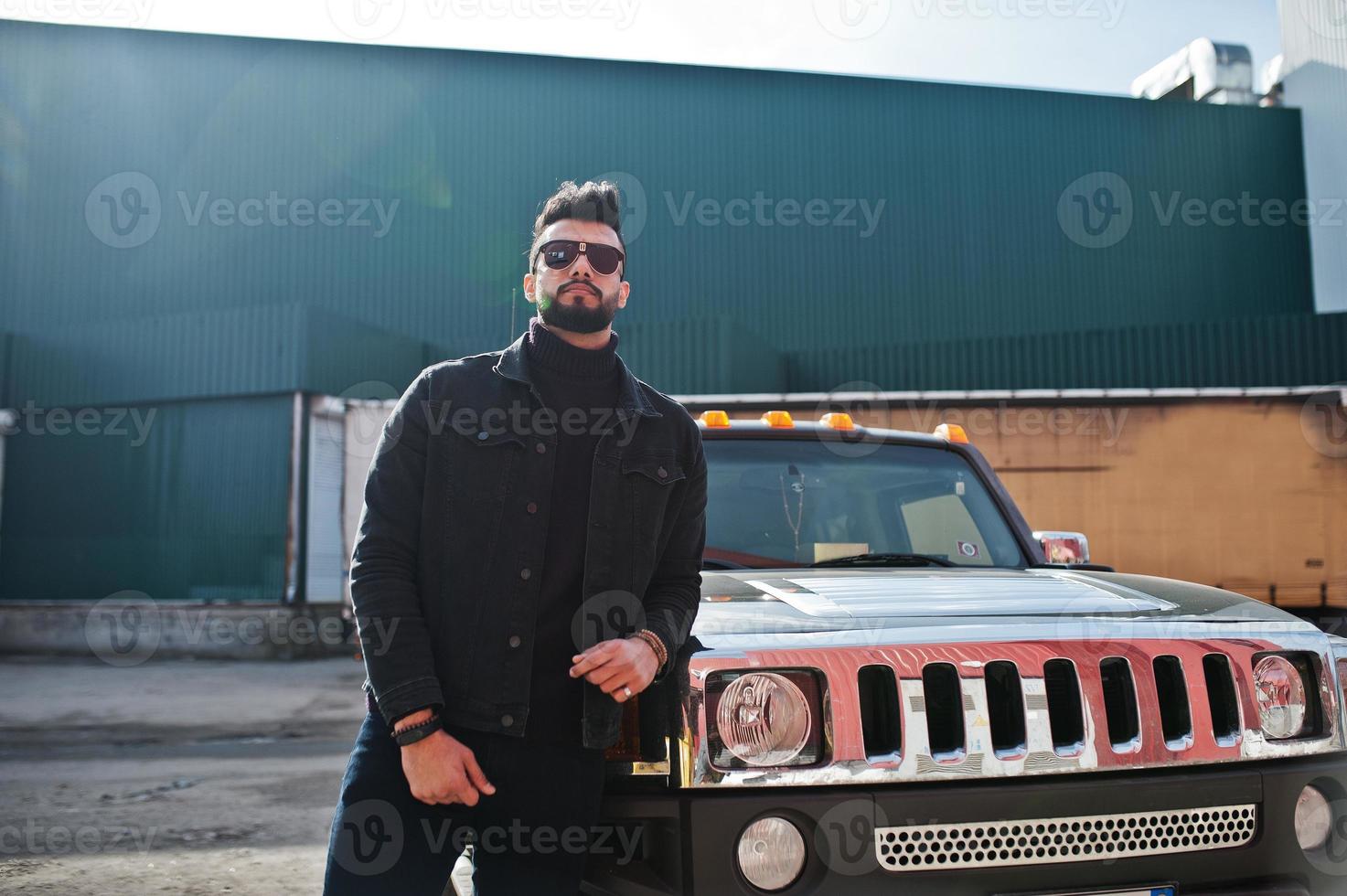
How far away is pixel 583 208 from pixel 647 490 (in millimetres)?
612

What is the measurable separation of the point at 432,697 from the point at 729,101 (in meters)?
19.7

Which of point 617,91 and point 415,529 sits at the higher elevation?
point 617,91

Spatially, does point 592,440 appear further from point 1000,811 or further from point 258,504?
point 258,504

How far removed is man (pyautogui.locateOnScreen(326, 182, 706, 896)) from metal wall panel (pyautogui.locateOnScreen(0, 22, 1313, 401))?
55.2 feet

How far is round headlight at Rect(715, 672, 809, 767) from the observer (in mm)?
1809

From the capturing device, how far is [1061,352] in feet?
48.3

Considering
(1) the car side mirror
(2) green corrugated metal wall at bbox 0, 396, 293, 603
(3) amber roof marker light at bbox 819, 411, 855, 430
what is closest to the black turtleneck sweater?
(3) amber roof marker light at bbox 819, 411, 855, 430

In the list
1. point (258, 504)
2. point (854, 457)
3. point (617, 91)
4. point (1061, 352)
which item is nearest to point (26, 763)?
point (854, 457)

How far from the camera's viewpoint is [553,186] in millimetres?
18797

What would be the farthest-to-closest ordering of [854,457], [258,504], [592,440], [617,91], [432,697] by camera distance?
[617,91]
[258,504]
[854,457]
[592,440]
[432,697]

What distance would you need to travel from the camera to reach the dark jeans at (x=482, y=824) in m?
1.73

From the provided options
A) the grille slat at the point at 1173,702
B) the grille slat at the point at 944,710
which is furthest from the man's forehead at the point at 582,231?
the grille slat at the point at 1173,702

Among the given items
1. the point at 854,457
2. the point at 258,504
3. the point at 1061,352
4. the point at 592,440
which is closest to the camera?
the point at 592,440

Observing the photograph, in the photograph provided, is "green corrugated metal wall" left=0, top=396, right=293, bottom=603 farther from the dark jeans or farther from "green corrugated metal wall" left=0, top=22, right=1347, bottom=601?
the dark jeans
